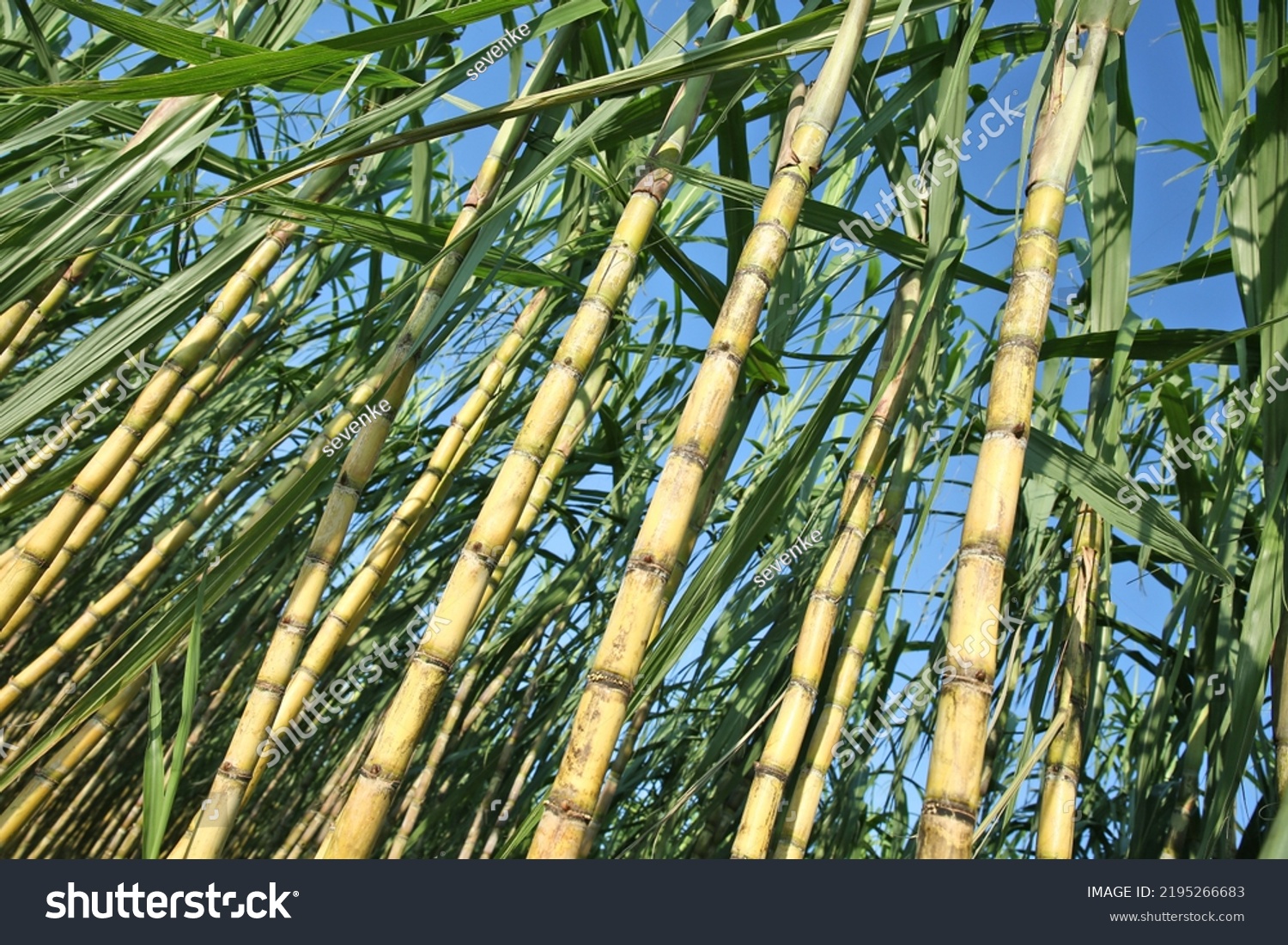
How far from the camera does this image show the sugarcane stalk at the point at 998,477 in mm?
732

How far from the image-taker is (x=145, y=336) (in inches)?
46.4

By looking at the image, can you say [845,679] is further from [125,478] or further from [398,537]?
[125,478]

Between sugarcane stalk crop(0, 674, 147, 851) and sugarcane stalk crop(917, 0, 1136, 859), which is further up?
sugarcane stalk crop(917, 0, 1136, 859)

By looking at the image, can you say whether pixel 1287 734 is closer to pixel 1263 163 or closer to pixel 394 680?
pixel 1263 163

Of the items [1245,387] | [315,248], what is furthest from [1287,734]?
[315,248]

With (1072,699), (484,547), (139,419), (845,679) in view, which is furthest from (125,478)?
(1072,699)

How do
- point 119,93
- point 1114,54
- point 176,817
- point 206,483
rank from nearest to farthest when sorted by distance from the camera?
point 119,93 < point 1114,54 < point 206,483 < point 176,817

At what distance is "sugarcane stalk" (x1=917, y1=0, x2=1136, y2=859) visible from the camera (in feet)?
2.40

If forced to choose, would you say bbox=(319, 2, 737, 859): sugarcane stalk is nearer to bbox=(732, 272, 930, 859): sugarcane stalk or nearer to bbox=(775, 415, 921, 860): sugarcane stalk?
bbox=(732, 272, 930, 859): sugarcane stalk

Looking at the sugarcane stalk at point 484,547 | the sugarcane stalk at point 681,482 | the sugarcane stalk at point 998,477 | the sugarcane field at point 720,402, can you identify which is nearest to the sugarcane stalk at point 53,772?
the sugarcane field at point 720,402

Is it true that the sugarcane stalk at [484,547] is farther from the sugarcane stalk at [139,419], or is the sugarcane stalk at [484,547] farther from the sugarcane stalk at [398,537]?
the sugarcane stalk at [139,419]

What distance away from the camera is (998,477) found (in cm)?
78

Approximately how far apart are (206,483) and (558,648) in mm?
1217

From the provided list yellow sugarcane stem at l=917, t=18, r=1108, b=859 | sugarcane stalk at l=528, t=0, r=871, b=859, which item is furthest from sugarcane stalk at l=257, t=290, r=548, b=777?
yellow sugarcane stem at l=917, t=18, r=1108, b=859
